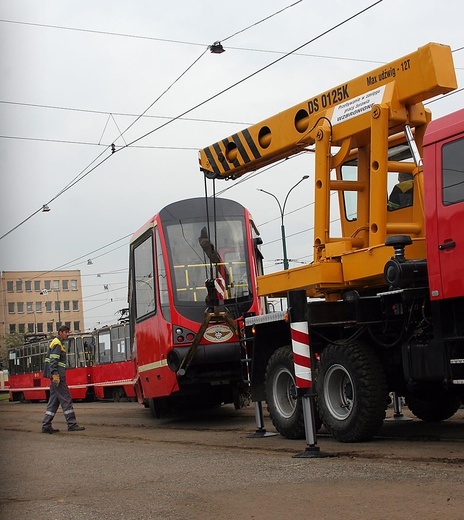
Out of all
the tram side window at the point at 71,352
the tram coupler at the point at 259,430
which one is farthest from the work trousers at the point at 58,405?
the tram side window at the point at 71,352

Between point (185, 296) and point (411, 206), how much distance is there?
18.3 feet

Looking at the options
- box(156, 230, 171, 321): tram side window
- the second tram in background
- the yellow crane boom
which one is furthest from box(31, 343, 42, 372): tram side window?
the yellow crane boom

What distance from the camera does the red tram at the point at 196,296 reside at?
14.5 m

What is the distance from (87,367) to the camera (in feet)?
109

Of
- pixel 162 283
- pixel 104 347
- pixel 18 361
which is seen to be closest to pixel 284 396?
pixel 162 283

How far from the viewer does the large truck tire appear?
35.8 feet

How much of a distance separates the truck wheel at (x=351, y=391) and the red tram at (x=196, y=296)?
3904mm

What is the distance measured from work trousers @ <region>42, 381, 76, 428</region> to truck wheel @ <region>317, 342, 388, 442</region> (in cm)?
670

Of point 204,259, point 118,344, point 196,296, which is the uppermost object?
point 204,259

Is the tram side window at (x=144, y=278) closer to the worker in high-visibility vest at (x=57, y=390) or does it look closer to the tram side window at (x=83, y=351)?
the worker in high-visibility vest at (x=57, y=390)

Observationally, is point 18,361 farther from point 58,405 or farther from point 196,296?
point 196,296

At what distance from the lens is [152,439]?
12.6 metres

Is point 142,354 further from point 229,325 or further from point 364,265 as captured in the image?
point 364,265

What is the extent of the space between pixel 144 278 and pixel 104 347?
670 inches
